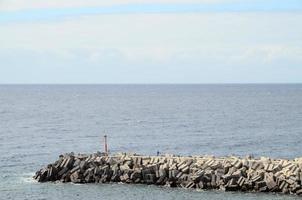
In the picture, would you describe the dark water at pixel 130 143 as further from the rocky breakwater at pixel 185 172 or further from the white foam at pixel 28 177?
the rocky breakwater at pixel 185 172

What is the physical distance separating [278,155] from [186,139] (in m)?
15.3

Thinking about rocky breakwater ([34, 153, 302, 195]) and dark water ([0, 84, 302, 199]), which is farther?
dark water ([0, 84, 302, 199])

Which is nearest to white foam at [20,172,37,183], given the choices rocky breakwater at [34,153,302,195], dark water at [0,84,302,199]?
dark water at [0,84,302,199]

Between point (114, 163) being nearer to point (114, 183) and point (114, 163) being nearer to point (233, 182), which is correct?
point (114, 183)

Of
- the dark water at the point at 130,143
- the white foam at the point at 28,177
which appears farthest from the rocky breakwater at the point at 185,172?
the dark water at the point at 130,143

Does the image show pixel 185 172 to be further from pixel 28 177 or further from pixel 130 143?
pixel 130 143

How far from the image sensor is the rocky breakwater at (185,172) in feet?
109

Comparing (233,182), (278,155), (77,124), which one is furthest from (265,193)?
(77,124)

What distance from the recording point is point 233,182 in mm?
33562

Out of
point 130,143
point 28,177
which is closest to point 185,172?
point 28,177

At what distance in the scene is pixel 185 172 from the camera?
115 feet

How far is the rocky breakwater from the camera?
33.1 m

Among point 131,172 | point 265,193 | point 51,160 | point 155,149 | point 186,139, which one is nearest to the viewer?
point 265,193

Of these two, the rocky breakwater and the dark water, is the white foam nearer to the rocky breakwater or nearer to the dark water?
the dark water
